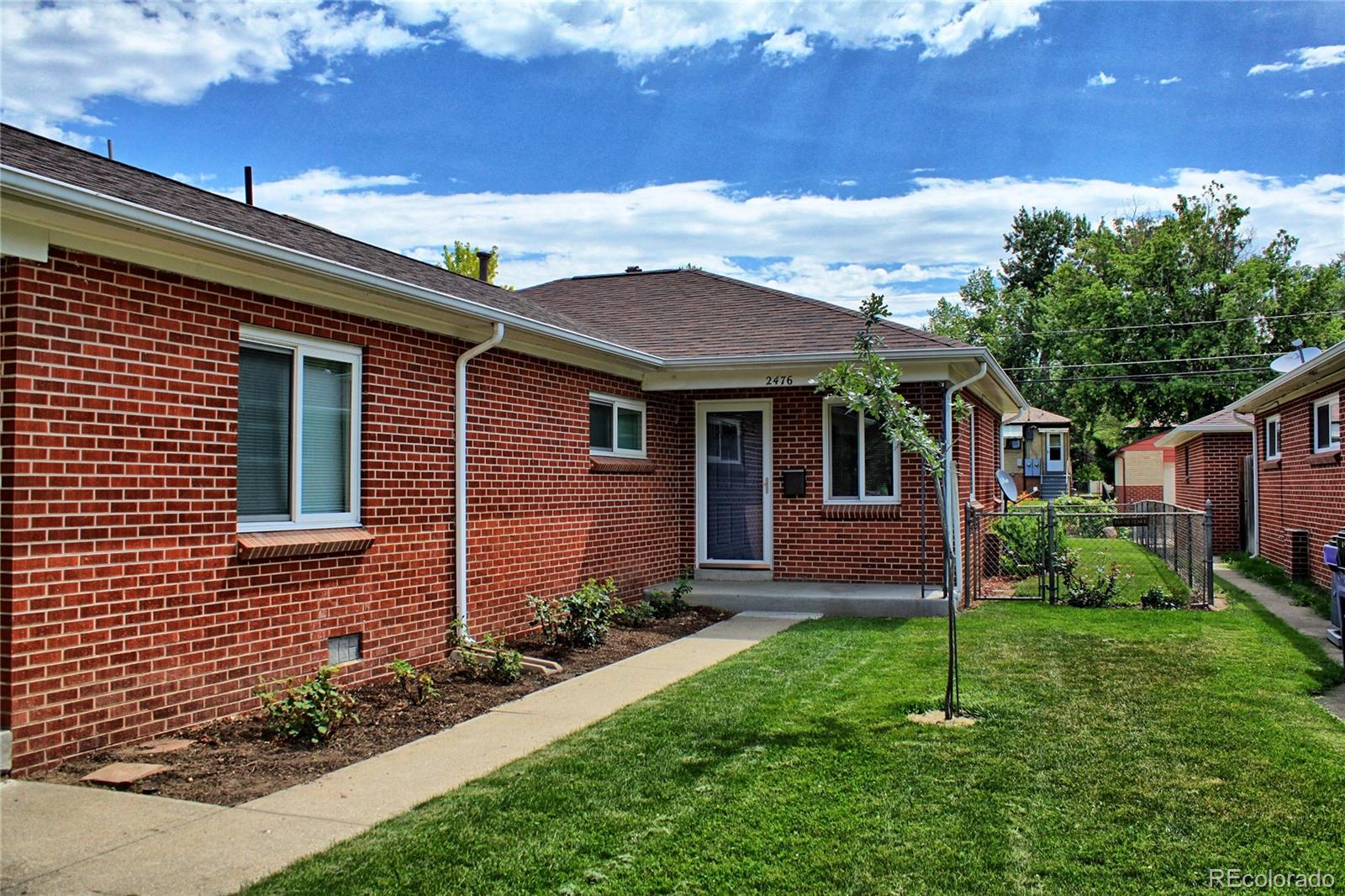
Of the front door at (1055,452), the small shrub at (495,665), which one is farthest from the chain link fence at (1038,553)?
the front door at (1055,452)

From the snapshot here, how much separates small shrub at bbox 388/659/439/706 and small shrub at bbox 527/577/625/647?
5.37 ft

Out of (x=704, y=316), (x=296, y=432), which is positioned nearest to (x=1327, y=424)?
(x=704, y=316)

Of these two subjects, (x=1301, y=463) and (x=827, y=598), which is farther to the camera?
(x=1301, y=463)

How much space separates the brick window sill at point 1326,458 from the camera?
11.7m

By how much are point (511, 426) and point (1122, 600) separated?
7891 mm

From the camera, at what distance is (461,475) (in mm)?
8211

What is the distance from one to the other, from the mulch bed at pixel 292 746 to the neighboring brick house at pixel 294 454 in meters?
0.18

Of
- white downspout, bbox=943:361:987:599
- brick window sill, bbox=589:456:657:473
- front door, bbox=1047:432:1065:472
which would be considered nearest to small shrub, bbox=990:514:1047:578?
white downspout, bbox=943:361:987:599

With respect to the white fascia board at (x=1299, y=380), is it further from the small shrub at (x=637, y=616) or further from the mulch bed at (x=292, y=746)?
the mulch bed at (x=292, y=746)

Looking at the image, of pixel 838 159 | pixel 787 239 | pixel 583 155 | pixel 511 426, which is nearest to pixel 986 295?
pixel 787 239

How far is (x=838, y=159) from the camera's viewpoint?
67.5 feet

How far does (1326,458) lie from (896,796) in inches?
410

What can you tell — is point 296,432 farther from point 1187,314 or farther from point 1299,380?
point 1187,314

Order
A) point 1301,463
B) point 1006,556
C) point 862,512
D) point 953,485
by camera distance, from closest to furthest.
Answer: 1. point 953,485
2. point 862,512
3. point 1301,463
4. point 1006,556
